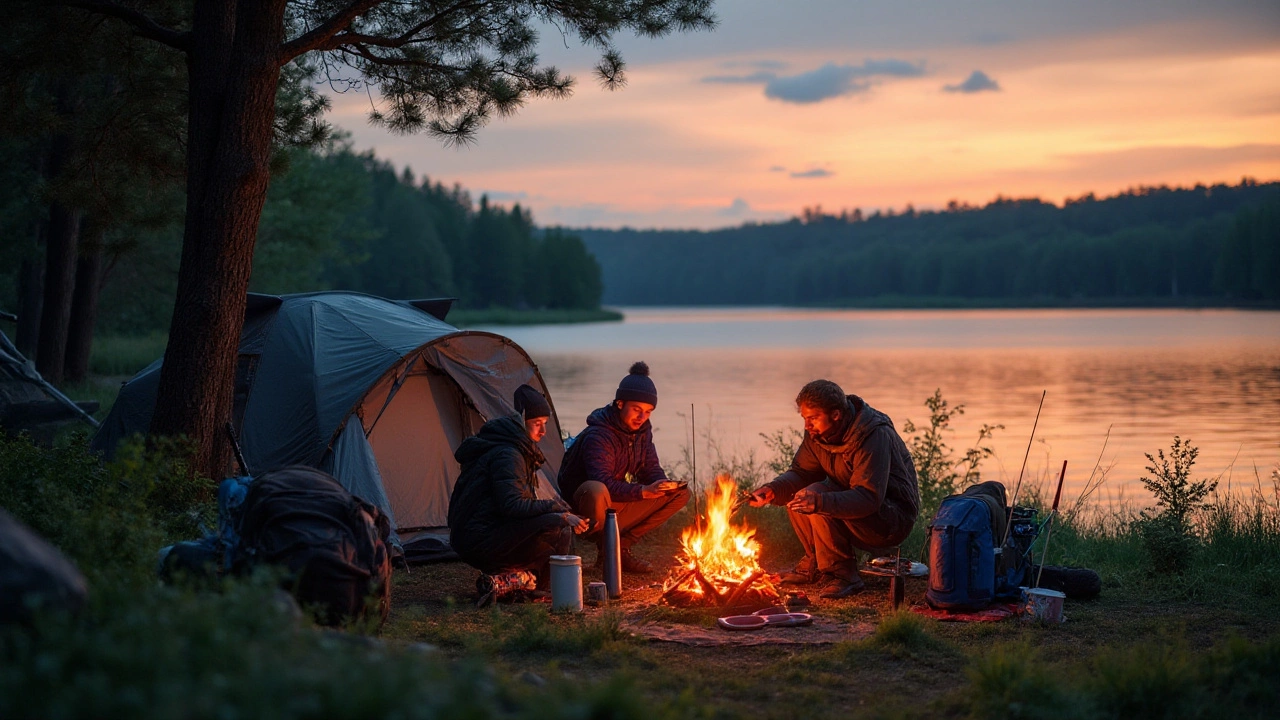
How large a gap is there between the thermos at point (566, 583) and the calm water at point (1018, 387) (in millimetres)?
1801

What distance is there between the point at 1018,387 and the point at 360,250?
61.3 meters

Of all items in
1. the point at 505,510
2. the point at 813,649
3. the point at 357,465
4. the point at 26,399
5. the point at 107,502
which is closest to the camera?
the point at 107,502

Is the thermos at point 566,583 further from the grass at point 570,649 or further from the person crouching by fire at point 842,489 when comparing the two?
the person crouching by fire at point 842,489

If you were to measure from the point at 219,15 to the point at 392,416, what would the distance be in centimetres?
296

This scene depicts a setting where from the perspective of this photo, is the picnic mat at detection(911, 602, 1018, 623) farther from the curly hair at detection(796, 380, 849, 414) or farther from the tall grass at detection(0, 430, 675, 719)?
the tall grass at detection(0, 430, 675, 719)

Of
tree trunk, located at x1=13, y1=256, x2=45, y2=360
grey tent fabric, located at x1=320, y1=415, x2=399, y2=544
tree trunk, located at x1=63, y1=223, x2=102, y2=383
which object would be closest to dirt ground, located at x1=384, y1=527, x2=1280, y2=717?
grey tent fabric, located at x1=320, y1=415, x2=399, y2=544

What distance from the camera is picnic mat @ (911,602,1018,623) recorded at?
18.7 ft

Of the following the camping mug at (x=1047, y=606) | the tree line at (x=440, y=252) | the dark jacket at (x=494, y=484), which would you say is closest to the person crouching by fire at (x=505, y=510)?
the dark jacket at (x=494, y=484)

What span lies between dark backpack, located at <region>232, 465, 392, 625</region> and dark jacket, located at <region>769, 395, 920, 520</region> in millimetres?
2624

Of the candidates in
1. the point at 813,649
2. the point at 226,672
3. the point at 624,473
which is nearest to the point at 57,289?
the point at 624,473

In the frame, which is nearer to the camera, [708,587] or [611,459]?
[708,587]

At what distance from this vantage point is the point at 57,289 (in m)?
14.5

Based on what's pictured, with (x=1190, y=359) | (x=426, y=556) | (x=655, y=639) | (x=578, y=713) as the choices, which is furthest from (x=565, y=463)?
(x=1190, y=359)

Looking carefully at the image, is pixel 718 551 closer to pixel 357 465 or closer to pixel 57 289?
pixel 357 465
